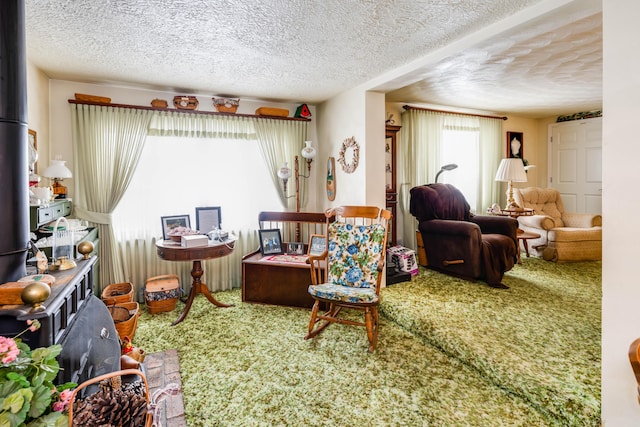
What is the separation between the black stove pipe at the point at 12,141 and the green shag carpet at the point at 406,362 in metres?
1.25

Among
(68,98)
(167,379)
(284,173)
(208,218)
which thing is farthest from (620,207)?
(68,98)

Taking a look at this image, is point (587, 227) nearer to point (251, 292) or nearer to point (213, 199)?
point (251, 292)

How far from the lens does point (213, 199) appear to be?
13.5 feet

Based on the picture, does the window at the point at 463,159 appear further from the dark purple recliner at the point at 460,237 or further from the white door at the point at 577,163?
the white door at the point at 577,163

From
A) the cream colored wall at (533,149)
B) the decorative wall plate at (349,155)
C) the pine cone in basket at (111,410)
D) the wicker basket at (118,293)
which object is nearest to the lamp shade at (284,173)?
the decorative wall plate at (349,155)

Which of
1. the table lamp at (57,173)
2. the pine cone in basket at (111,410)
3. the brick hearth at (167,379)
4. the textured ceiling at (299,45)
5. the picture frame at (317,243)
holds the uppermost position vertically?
the textured ceiling at (299,45)

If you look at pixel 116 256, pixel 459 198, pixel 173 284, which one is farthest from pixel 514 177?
pixel 116 256

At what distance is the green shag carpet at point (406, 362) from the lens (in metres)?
1.93

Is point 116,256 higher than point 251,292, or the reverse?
point 116,256

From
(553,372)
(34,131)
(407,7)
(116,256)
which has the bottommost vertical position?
(553,372)

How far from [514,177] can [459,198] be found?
2.65ft

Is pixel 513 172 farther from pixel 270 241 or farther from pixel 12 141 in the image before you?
pixel 12 141

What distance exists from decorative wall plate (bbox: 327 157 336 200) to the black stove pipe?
3090 millimetres

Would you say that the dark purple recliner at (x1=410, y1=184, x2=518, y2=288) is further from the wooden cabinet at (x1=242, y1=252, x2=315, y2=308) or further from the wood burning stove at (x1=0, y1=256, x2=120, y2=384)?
the wood burning stove at (x1=0, y1=256, x2=120, y2=384)
